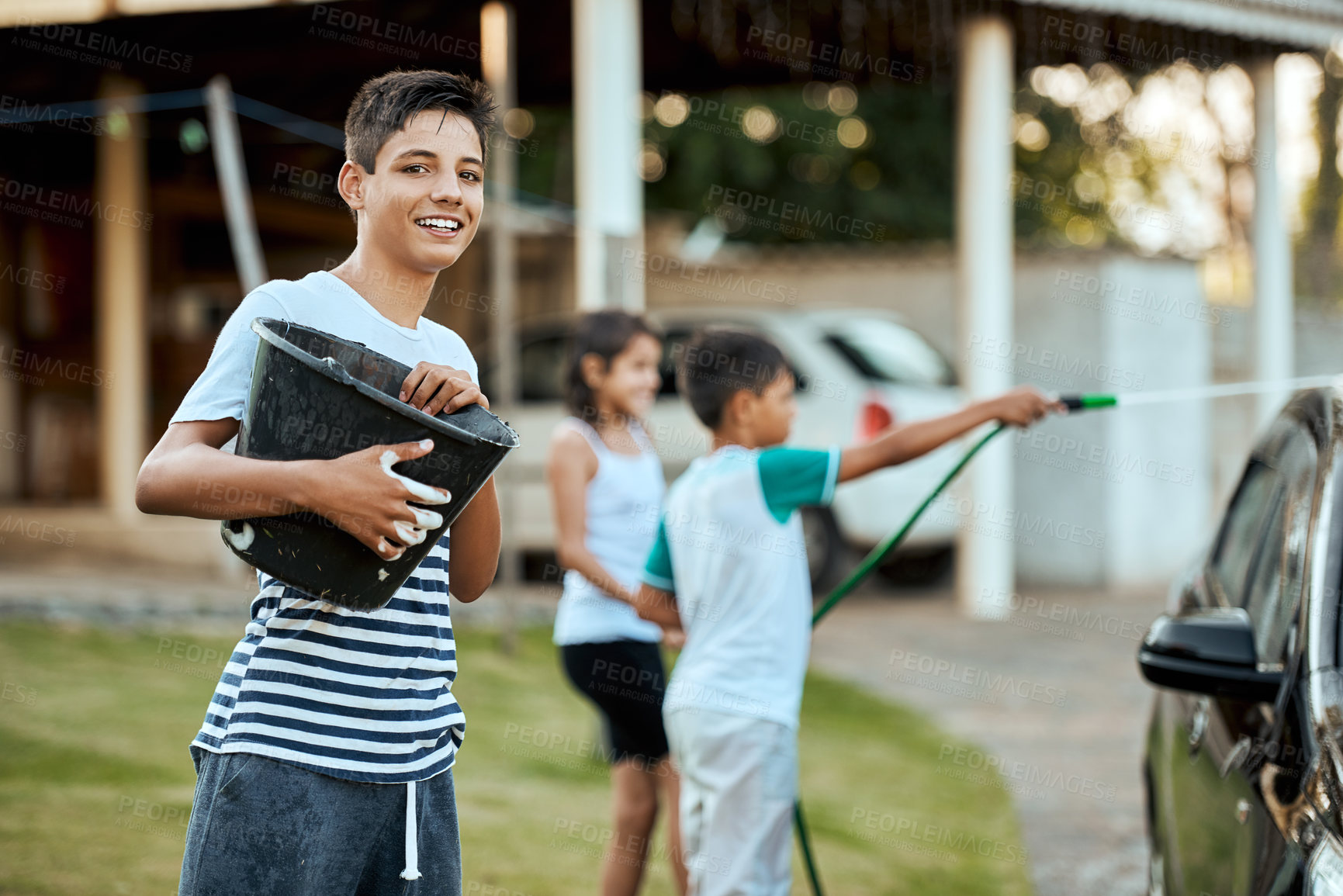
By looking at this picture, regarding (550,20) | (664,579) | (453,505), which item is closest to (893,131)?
(550,20)

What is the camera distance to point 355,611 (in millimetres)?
1770

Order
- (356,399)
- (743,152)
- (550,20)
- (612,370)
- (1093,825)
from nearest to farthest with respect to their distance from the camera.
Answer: (356,399) < (612,370) < (1093,825) < (550,20) < (743,152)

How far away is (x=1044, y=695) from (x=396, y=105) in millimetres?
6121

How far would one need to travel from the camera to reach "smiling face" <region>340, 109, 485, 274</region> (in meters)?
1.87

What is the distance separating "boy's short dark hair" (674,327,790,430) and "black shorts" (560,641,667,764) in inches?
30.2

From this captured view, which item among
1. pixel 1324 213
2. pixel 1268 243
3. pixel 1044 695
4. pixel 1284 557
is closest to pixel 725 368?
pixel 1284 557

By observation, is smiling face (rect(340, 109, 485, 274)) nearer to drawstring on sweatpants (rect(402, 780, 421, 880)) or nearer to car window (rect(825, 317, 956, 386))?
drawstring on sweatpants (rect(402, 780, 421, 880))

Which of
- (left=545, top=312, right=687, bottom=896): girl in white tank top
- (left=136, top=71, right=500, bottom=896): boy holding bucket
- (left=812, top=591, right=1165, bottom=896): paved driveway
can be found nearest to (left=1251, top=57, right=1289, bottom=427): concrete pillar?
(left=812, top=591, right=1165, bottom=896): paved driveway

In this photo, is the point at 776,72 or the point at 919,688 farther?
the point at 776,72

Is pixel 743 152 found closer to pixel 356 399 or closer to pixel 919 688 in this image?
pixel 919 688

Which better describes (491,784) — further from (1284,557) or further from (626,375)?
(1284,557)

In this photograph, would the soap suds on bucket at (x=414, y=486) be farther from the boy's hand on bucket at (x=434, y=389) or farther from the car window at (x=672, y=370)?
the car window at (x=672, y=370)

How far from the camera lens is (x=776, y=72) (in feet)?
36.7

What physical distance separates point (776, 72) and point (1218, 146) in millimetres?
15177
